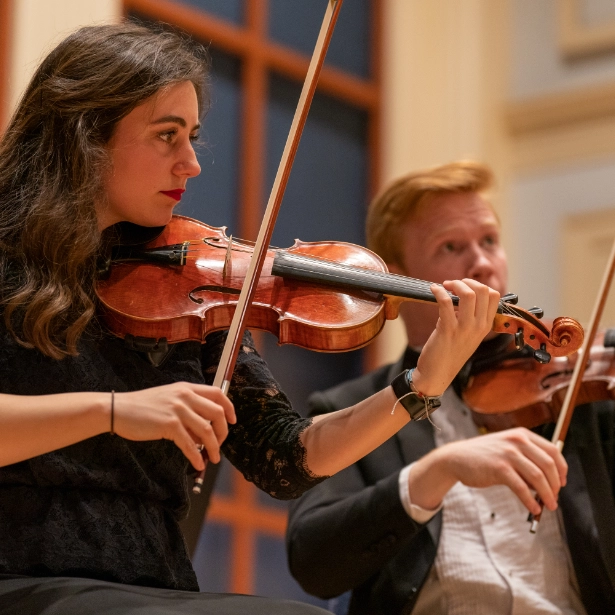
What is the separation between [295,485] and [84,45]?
0.64m

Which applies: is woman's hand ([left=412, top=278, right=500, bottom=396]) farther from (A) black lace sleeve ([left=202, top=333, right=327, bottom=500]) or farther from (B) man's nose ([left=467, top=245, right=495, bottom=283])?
(B) man's nose ([left=467, top=245, right=495, bottom=283])

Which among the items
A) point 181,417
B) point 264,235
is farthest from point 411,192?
point 181,417

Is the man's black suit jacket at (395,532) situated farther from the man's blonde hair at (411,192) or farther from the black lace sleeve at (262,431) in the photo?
the man's blonde hair at (411,192)

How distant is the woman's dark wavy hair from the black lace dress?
0.16 ft

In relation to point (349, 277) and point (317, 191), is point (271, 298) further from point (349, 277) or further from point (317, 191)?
point (317, 191)

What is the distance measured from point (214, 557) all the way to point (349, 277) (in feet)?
5.60

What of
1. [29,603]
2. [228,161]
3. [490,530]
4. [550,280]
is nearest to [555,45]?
[550,280]

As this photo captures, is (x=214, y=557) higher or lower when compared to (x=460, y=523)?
lower

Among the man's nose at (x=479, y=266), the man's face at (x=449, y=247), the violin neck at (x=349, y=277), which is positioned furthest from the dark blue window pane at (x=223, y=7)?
the violin neck at (x=349, y=277)

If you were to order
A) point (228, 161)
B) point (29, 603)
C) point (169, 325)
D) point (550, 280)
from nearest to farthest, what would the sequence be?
point (29, 603), point (169, 325), point (228, 161), point (550, 280)

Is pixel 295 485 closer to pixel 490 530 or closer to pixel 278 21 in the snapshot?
pixel 490 530

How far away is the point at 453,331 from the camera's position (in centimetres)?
133

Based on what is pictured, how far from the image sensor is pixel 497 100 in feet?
12.9

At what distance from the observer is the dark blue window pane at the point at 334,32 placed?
11.2 feet
